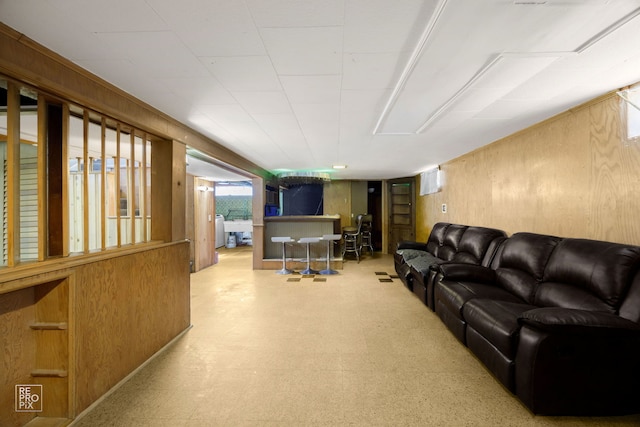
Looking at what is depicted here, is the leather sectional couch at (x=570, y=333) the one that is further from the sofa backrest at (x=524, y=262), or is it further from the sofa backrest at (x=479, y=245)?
the sofa backrest at (x=479, y=245)

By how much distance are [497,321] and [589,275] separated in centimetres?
75

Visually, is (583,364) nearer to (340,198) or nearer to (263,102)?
(263,102)

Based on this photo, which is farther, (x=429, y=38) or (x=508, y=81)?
(x=508, y=81)

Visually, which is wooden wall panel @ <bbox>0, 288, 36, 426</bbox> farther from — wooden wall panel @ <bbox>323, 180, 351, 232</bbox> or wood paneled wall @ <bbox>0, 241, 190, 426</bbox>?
wooden wall panel @ <bbox>323, 180, 351, 232</bbox>

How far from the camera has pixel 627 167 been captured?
1.96 m

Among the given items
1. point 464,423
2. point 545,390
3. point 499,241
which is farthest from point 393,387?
point 499,241

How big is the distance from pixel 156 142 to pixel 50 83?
1.11 metres

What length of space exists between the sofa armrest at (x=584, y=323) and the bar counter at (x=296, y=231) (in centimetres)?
451

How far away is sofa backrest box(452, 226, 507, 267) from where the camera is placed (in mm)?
3175

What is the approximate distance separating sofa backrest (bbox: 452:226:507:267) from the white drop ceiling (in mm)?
1357

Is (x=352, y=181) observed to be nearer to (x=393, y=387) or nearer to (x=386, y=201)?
(x=386, y=201)

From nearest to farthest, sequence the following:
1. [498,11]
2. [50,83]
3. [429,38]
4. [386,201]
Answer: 1. [498,11]
2. [429,38]
3. [50,83]
4. [386,201]

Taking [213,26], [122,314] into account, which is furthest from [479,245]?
[122,314]

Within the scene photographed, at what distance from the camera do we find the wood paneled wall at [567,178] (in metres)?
2.01
